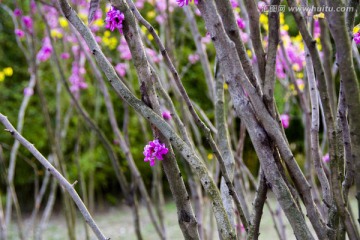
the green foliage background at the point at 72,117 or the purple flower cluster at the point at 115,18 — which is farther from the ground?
the green foliage background at the point at 72,117

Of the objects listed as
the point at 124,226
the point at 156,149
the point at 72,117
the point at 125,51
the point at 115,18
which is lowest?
the point at 156,149

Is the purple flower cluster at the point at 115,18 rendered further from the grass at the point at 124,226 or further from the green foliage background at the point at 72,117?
the green foliage background at the point at 72,117

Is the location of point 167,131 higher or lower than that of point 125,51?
lower

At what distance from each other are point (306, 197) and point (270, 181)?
0.44 feet

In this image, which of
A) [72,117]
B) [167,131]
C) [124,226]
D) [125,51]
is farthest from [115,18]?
[72,117]

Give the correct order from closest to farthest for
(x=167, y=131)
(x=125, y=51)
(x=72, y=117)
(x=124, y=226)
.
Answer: (x=167, y=131)
(x=125, y=51)
(x=124, y=226)
(x=72, y=117)

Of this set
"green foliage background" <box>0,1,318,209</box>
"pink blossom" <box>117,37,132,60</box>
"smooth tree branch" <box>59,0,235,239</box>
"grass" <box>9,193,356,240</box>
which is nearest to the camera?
"smooth tree branch" <box>59,0,235,239</box>

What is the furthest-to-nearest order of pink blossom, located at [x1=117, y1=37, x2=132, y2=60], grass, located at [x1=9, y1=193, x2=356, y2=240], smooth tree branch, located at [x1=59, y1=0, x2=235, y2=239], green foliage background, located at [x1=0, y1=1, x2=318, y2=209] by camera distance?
1. green foliage background, located at [x1=0, y1=1, x2=318, y2=209]
2. grass, located at [x1=9, y1=193, x2=356, y2=240]
3. pink blossom, located at [x1=117, y1=37, x2=132, y2=60]
4. smooth tree branch, located at [x1=59, y1=0, x2=235, y2=239]

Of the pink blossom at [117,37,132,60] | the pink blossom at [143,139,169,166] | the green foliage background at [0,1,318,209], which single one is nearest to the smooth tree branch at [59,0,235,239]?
the pink blossom at [143,139,169,166]

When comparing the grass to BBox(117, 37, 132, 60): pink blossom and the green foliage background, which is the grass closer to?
the green foliage background

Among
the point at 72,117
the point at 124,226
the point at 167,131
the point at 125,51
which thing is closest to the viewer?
the point at 167,131

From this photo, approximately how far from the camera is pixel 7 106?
8617 mm

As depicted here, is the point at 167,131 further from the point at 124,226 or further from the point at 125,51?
the point at 124,226

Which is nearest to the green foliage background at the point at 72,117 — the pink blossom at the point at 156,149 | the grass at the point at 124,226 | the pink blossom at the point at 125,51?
the grass at the point at 124,226
